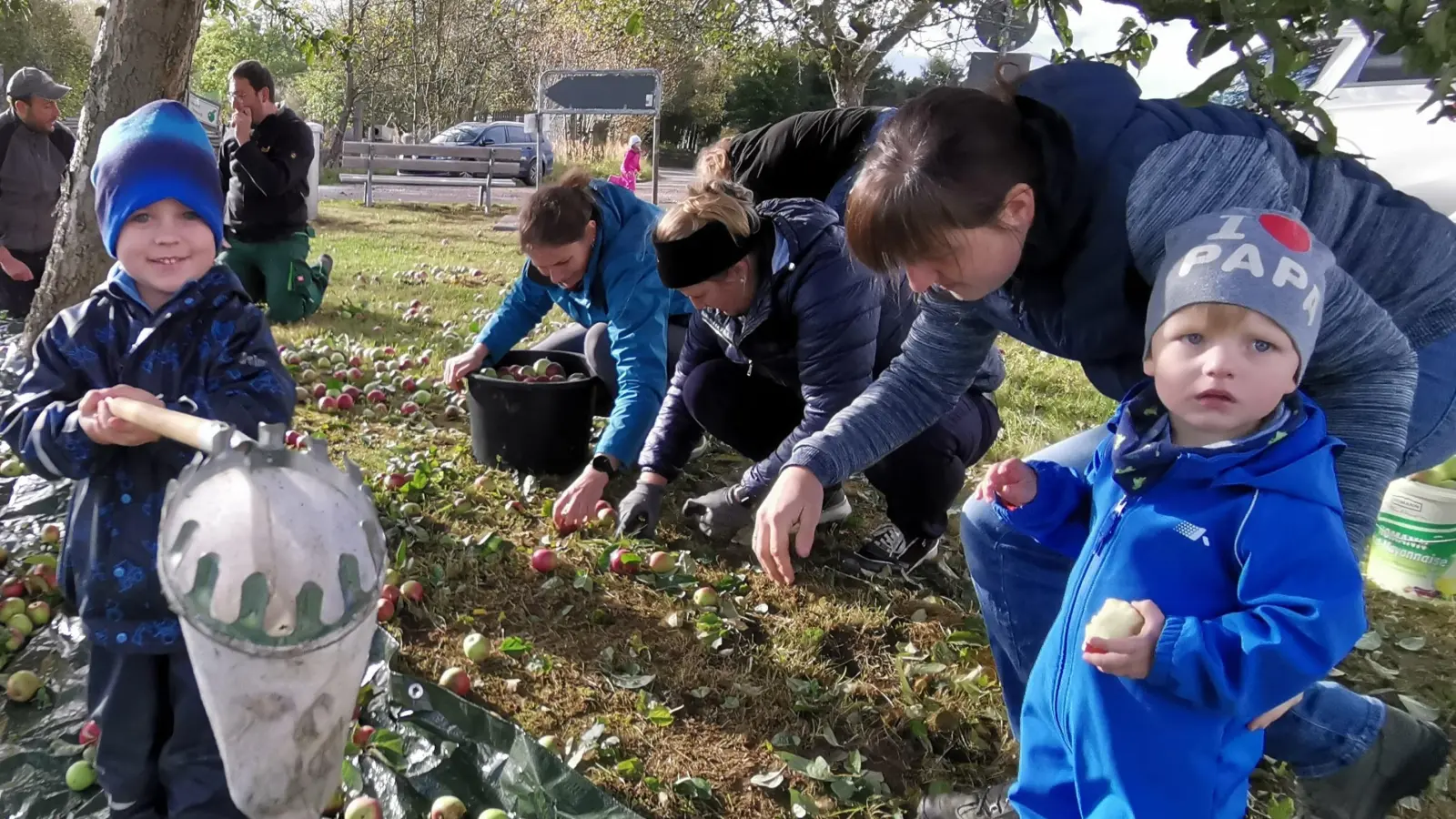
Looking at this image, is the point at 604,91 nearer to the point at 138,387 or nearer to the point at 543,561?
the point at 543,561

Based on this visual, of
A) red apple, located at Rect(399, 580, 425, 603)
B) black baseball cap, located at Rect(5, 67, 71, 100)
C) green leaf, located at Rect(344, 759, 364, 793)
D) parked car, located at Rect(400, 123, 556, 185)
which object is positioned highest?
parked car, located at Rect(400, 123, 556, 185)

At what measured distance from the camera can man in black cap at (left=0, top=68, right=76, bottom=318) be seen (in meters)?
5.63

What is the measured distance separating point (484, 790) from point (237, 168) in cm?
492

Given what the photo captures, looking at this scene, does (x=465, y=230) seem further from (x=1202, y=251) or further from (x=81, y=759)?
(x=1202, y=251)

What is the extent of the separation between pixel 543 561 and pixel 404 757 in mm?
876

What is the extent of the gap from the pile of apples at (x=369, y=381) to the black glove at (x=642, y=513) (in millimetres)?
1422

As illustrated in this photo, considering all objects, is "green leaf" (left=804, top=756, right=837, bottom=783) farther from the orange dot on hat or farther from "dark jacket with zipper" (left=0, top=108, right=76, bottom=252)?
"dark jacket with zipper" (left=0, top=108, right=76, bottom=252)

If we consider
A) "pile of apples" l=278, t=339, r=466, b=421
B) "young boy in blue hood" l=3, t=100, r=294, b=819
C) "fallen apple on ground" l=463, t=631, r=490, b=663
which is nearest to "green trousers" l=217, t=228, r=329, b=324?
"pile of apples" l=278, t=339, r=466, b=421

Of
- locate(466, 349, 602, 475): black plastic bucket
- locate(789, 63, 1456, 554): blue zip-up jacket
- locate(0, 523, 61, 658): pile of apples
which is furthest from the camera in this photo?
locate(466, 349, 602, 475): black plastic bucket

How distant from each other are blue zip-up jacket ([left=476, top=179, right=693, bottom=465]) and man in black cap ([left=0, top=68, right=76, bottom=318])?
3733mm

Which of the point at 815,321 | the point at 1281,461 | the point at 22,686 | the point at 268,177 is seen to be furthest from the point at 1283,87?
the point at 268,177

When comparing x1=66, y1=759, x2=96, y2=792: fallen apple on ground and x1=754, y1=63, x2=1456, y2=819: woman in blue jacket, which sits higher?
x1=754, y1=63, x2=1456, y2=819: woman in blue jacket

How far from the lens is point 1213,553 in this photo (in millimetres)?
1304

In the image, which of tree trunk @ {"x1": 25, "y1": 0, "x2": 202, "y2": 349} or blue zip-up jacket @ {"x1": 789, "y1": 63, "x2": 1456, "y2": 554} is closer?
blue zip-up jacket @ {"x1": 789, "y1": 63, "x2": 1456, "y2": 554}
